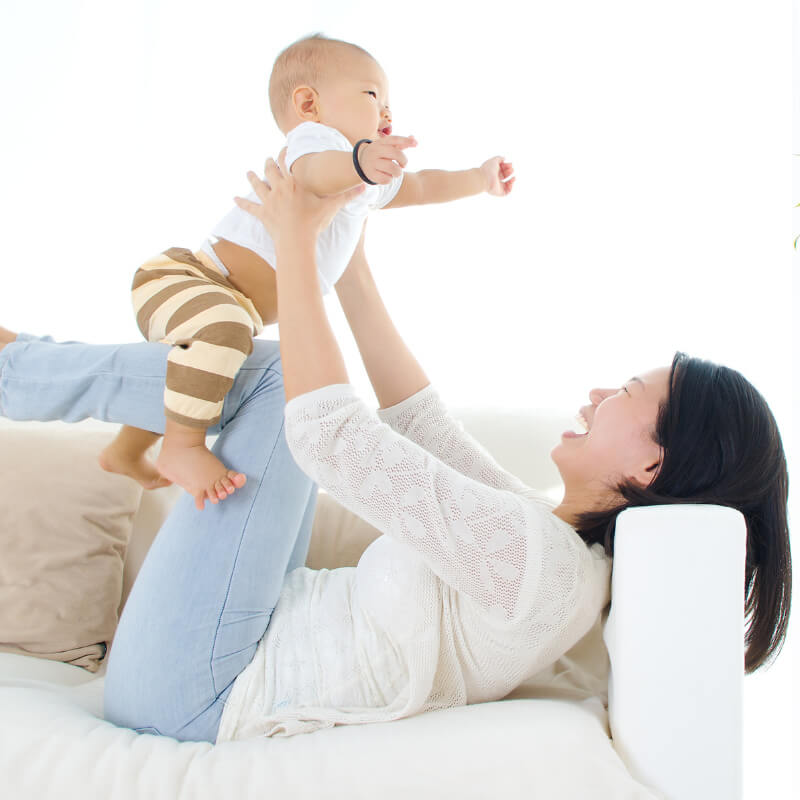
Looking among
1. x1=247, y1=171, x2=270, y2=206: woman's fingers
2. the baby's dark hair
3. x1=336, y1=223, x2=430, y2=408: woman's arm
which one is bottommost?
x1=336, y1=223, x2=430, y2=408: woman's arm

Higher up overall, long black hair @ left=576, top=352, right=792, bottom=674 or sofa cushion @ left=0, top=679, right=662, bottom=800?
long black hair @ left=576, top=352, right=792, bottom=674

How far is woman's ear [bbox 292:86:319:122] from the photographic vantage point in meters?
1.23

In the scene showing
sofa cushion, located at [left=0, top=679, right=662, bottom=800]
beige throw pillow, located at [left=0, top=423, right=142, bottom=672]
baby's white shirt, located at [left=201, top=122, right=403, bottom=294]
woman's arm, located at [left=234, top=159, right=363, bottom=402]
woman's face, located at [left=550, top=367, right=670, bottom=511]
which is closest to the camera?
sofa cushion, located at [left=0, top=679, right=662, bottom=800]

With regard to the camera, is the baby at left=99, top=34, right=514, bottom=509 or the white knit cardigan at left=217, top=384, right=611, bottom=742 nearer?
the white knit cardigan at left=217, top=384, right=611, bottom=742

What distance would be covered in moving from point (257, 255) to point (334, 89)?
0.99 ft

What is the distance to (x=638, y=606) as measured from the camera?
33.5 inches

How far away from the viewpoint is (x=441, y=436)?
1308 millimetres

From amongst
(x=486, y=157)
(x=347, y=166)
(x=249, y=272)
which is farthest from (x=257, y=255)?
(x=486, y=157)

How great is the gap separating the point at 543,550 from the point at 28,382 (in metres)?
0.76

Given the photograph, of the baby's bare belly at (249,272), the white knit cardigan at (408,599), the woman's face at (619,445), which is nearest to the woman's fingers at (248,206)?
the baby's bare belly at (249,272)

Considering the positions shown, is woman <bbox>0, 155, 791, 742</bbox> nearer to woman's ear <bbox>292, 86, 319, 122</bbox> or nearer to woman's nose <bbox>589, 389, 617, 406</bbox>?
woman's nose <bbox>589, 389, 617, 406</bbox>

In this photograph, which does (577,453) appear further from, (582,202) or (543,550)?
(582,202)

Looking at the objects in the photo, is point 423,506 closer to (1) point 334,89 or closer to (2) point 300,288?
(2) point 300,288

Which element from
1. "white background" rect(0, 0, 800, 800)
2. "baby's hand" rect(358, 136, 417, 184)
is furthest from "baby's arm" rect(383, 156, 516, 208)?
"white background" rect(0, 0, 800, 800)
